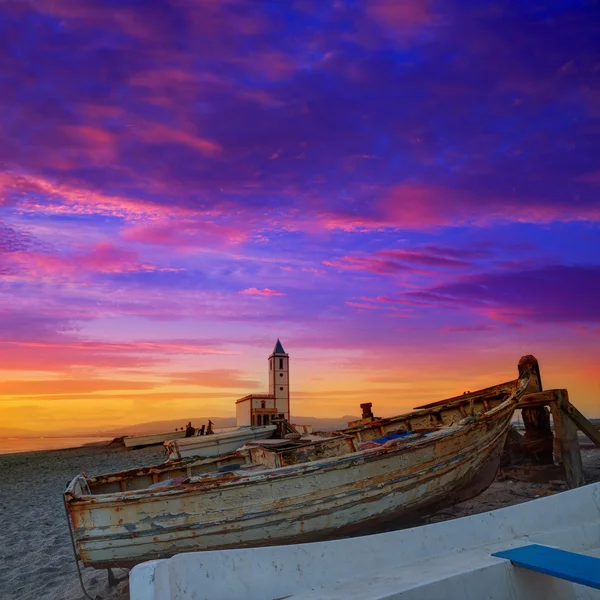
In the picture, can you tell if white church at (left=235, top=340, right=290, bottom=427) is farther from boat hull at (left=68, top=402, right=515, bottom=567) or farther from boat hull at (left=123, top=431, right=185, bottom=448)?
boat hull at (left=68, top=402, right=515, bottom=567)

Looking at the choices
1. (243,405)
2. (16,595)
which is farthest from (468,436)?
(243,405)

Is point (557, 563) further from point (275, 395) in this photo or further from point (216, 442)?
point (275, 395)

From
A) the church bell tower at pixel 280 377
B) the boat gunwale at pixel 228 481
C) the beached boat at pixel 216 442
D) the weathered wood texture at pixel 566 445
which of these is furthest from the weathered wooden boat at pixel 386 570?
the church bell tower at pixel 280 377

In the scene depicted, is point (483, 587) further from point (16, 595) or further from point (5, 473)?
point (5, 473)

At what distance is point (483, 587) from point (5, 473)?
91.6 feet

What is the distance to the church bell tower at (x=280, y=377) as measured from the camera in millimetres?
63406

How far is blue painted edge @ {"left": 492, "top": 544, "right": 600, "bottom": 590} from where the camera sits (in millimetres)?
3271

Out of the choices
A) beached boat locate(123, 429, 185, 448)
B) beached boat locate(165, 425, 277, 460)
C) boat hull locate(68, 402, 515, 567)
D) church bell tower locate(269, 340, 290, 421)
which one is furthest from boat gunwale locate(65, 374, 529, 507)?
church bell tower locate(269, 340, 290, 421)

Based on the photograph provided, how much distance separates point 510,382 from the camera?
12.0 metres

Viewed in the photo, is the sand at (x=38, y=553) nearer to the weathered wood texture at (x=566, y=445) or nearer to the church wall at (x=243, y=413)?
the weathered wood texture at (x=566, y=445)

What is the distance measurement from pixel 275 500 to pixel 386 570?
287cm

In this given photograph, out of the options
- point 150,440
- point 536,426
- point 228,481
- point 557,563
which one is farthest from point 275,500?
point 150,440

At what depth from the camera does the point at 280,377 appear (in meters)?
65.3

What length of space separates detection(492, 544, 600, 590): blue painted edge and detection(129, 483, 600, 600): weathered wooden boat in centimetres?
2
